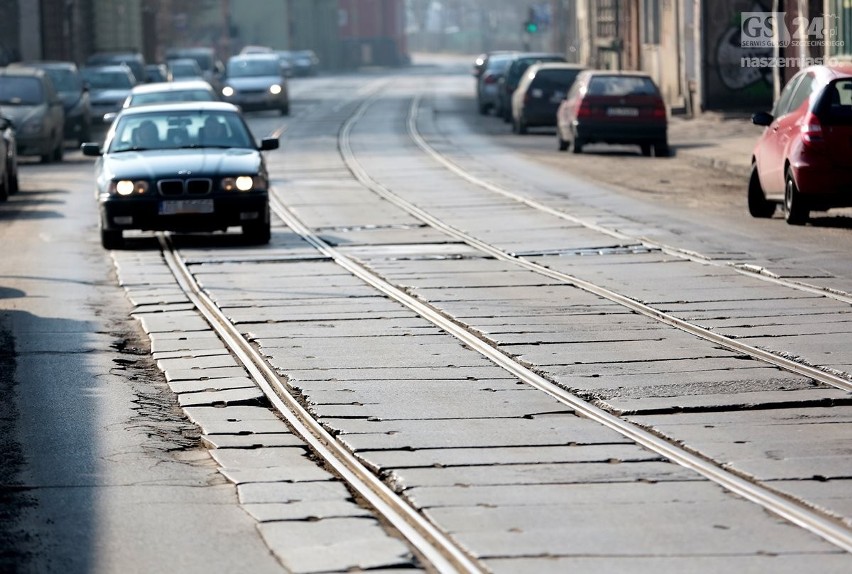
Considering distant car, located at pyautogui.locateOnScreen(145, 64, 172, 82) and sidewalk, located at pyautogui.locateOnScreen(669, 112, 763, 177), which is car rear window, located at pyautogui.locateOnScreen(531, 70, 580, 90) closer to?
sidewalk, located at pyautogui.locateOnScreen(669, 112, 763, 177)

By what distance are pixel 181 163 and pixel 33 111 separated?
50.0 feet

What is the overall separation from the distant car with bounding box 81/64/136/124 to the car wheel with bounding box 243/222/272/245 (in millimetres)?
25530

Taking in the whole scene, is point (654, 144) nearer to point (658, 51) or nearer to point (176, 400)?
point (658, 51)

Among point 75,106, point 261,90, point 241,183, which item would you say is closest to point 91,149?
point 241,183

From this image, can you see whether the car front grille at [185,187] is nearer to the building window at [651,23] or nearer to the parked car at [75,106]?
the parked car at [75,106]

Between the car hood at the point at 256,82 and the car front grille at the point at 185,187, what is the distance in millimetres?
34014

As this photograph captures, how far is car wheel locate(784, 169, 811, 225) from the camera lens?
1792 centimetres

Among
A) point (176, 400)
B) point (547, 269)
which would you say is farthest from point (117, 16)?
point (176, 400)

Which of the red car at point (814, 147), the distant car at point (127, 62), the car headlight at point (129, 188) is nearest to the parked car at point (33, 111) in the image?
the car headlight at point (129, 188)

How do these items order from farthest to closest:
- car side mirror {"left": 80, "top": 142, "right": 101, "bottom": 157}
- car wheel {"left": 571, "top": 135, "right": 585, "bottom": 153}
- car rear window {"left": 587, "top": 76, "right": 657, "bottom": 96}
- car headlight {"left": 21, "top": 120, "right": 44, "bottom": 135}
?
car headlight {"left": 21, "top": 120, "right": 44, "bottom": 135}
car wheel {"left": 571, "top": 135, "right": 585, "bottom": 153}
car rear window {"left": 587, "top": 76, "right": 657, "bottom": 96}
car side mirror {"left": 80, "top": 142, "right": 101, "bottom": 157}

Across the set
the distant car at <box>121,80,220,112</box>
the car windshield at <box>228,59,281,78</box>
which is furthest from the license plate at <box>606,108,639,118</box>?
the car windshield at <box>228,59,281,78</box>

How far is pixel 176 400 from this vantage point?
943cm

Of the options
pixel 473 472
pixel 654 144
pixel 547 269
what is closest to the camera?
pixel 473 472

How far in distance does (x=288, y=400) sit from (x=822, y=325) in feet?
12.2
